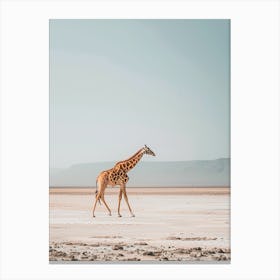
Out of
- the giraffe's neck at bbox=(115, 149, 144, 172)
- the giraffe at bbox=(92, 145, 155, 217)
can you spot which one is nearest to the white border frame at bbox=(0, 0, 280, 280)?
the giraffe at bbox=(92, 145, 155, 217)

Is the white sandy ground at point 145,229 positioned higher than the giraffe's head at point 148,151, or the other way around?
the giraffe's head at point 148,151

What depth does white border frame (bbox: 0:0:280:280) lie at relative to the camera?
5012 millimetres

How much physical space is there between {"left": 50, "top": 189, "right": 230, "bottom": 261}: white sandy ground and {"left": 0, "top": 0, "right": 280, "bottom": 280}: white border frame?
4.0 inches

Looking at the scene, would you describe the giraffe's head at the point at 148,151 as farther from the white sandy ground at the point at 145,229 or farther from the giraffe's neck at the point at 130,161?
the white sandy ground at the point at 145,229

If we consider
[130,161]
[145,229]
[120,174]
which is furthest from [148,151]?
[145,229]
